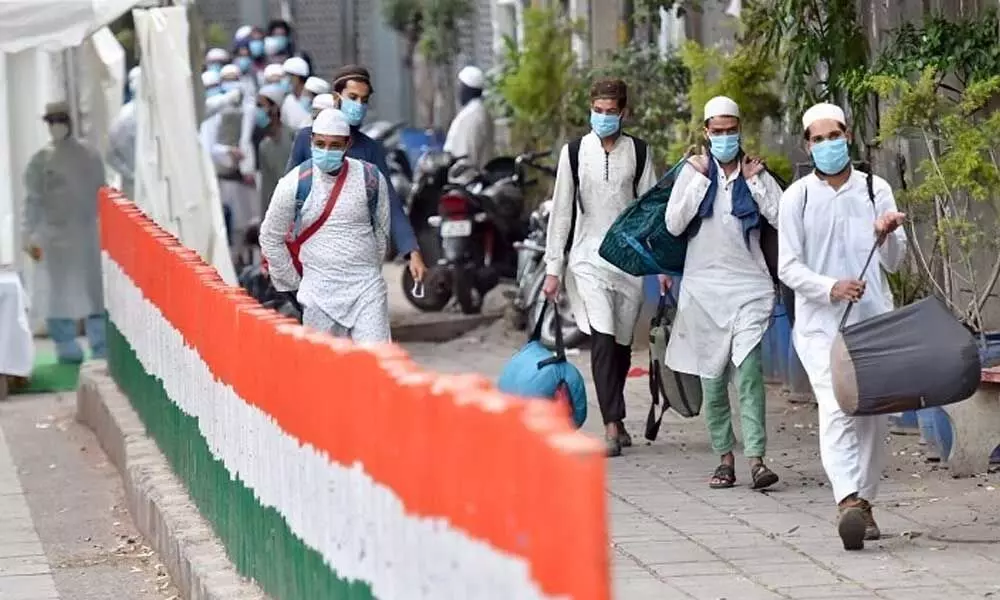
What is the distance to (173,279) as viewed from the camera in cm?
970

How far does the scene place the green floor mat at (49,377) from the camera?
52.7ft

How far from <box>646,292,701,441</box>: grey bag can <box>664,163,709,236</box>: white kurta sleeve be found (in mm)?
951

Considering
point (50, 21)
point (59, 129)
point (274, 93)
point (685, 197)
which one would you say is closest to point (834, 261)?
point (685, 197)

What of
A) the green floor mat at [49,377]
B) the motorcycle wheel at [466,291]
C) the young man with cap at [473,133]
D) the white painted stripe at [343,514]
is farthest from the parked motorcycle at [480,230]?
the white painted stripe at [343,514]

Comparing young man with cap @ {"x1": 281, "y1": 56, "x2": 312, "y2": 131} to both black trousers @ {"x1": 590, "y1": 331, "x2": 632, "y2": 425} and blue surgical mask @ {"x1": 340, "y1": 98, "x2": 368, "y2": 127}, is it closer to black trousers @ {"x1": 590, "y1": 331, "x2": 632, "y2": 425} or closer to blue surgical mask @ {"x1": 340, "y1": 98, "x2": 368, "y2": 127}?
blue surgical mask @ {"x1": 340, "y1": 98, "x2": 368, "y2": 127}

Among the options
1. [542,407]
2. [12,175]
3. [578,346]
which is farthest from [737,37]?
[542,407]

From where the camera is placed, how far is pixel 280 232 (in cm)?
1000

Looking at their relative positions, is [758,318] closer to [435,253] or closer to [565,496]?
[565,496]

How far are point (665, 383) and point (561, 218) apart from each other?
2.97ft

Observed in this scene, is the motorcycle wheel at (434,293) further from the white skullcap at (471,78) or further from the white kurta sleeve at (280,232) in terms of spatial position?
the white kurta sleeve at (280,232)

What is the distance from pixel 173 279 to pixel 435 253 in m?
9.86

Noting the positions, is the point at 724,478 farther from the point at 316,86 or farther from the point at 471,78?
the point at 471,78

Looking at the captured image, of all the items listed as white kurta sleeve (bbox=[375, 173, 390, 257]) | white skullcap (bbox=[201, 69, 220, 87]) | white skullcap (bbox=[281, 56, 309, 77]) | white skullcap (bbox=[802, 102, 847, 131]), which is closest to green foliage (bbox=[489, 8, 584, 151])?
white skullcap (bbox=[281, 56, 309, 77])

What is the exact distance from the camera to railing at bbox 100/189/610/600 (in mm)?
3885
